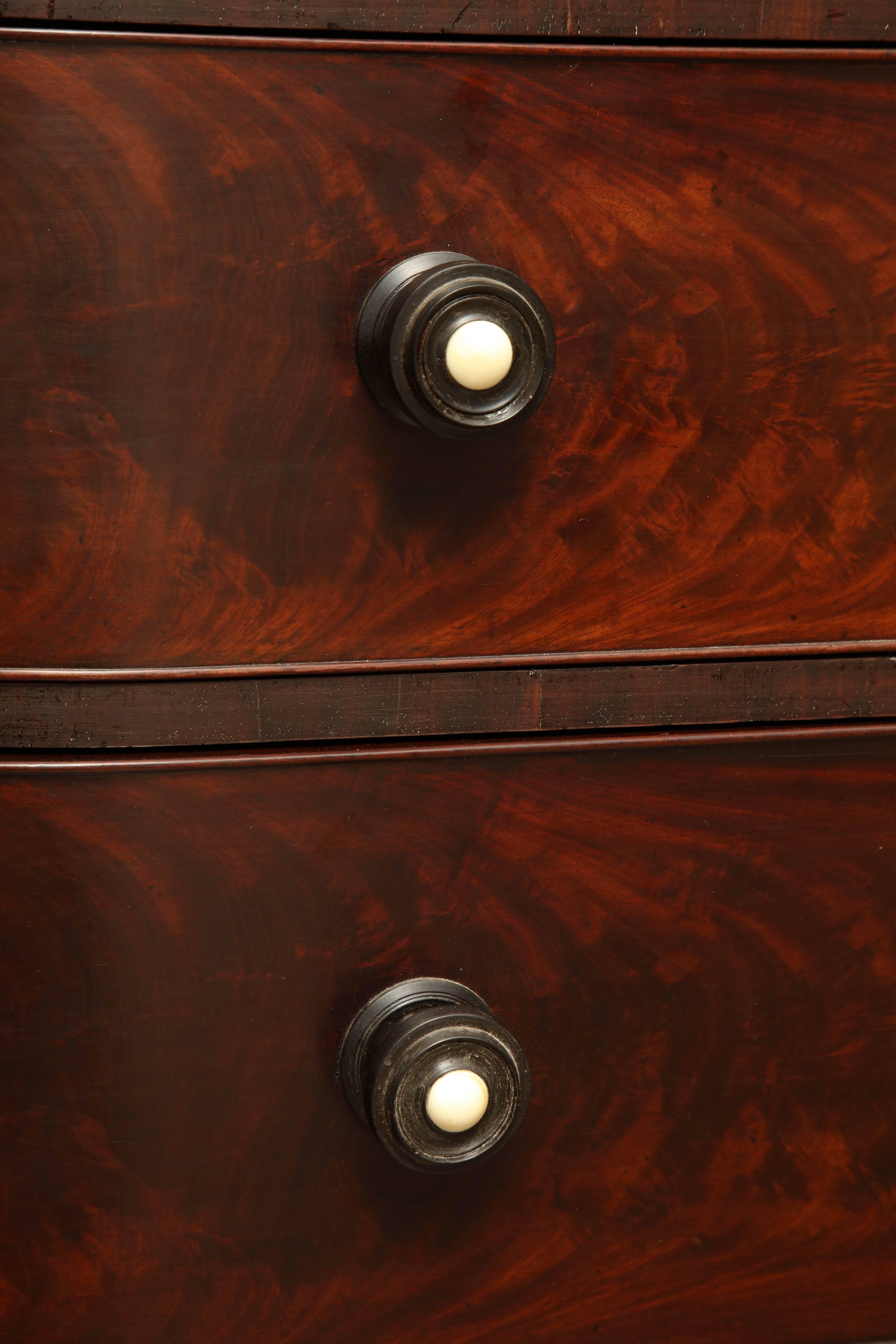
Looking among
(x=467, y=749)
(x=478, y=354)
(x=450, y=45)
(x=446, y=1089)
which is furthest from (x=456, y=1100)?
(x=450, y=45)

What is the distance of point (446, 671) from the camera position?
1.54 ft

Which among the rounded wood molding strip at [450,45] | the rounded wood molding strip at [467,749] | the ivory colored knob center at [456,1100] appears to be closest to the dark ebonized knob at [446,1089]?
the ivory colored knob center at [456,1100]

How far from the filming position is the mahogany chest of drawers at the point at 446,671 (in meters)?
0.42

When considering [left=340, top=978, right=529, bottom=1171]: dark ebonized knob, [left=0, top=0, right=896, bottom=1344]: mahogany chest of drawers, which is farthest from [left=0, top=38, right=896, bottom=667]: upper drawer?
[left=340, top=978, right=529, bottom=1171]: dark ebonized knob

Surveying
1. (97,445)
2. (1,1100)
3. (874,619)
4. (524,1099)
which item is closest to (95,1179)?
(1,1100)

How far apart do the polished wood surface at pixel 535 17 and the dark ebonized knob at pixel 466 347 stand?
98mm

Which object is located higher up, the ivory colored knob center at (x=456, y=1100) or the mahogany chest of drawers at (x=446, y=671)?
the mahogany chest of drawers at (x=446, y=671)

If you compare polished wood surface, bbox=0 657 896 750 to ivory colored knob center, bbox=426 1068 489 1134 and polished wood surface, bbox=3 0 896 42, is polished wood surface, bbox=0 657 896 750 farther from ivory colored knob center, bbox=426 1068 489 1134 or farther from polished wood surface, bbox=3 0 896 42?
polished wood surface, bbox=3 0 896 42

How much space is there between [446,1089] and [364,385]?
28 centimetres

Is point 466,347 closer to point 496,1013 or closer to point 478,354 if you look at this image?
point 478,354

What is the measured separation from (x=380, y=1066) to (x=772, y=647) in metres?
0.25

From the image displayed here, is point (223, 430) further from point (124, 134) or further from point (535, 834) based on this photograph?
point (535, 834)

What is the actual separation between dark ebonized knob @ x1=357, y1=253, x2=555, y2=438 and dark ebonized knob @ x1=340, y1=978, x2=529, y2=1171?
0.23 metres

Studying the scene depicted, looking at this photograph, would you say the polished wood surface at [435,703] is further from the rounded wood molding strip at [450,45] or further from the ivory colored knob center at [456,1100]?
the rounded wood molding strip at [450,45]
